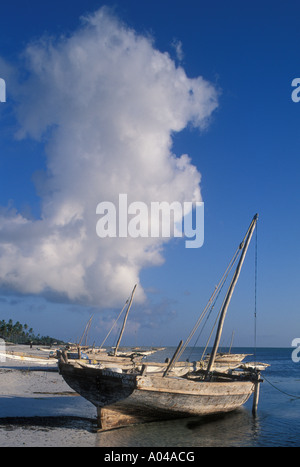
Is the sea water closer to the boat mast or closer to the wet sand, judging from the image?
the wet sand

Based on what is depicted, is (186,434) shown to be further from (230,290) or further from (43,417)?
(230,290)

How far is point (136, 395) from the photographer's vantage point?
46.3 ft

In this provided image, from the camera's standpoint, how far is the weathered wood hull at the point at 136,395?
14.2 meters

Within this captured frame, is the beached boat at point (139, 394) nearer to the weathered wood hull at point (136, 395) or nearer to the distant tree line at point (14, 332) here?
the weathered wood hull at point (136, 395)

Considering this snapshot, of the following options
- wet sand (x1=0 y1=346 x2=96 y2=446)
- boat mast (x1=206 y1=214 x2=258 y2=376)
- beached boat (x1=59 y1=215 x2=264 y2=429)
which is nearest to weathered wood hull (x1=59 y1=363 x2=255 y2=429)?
beached boat (x1=59 y1=215 x2=264 y2=429)

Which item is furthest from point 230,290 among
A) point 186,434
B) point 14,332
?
point 14,332

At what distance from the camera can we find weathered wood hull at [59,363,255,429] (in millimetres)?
14211

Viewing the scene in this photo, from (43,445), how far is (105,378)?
328cm

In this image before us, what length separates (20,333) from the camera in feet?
474

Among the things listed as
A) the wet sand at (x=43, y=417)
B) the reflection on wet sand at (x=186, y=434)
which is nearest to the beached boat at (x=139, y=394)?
the reflection on wet sand at (x=186, y=434)

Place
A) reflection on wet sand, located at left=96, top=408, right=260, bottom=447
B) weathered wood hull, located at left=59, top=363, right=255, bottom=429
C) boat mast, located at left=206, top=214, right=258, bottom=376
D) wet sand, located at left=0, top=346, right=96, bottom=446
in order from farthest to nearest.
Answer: boat mast, located at left=206, top=214, right=258, bottom=376, weathered wood hull, located at left=59, top=363, right=255, bottom=429, reflection on wet sand, located at left=96, top=408, right=260, bottom=447, wet sand, located at left=0, top=346, right=96, bottom=446

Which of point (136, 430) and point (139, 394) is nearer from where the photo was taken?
point (139, 394)
